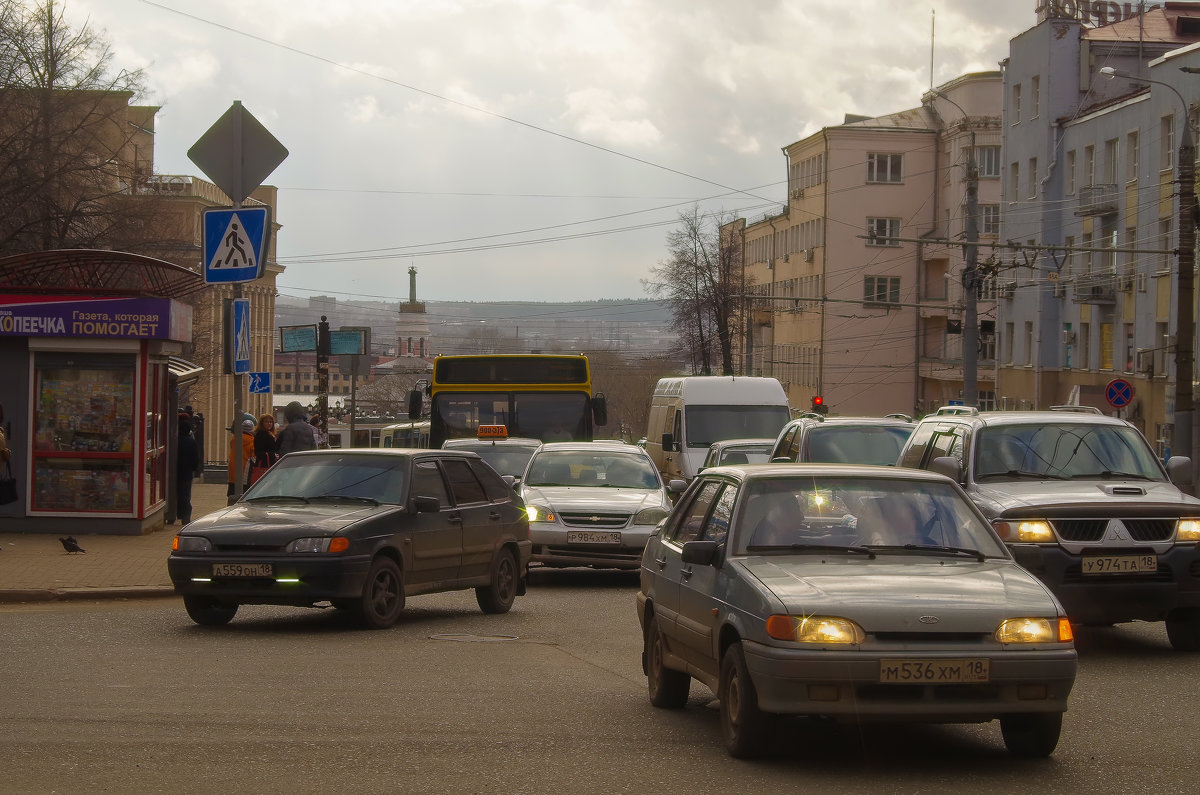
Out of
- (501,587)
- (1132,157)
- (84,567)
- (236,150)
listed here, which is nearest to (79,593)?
(84,567)

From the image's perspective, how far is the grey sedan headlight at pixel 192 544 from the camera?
41.7 ft

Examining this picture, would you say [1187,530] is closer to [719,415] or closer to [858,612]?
[858,612]

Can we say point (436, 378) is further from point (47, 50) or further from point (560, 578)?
point (47, 50)

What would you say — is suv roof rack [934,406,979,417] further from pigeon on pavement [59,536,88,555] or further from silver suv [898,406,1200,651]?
pigeon on pavement [59,536,88,555]

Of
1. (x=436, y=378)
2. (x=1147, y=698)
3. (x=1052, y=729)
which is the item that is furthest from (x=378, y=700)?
(x=436, y=378)

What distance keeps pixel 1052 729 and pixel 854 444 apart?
41.1ft

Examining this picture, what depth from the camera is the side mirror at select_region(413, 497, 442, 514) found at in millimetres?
13656

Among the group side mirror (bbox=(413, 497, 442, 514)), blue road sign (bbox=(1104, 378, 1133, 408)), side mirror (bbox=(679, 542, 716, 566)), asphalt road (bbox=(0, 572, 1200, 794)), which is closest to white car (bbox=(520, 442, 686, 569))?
side mirror (bbox=(413, 497, 442, 514))

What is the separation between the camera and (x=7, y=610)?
14195 mm

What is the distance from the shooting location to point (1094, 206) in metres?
58.0

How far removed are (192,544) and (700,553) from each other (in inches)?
237

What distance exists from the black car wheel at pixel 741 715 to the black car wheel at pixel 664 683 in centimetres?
131

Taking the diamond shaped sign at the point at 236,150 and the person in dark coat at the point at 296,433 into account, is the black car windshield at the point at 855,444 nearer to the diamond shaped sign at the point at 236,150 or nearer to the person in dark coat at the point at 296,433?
the diamond shaped sign at the point at 236,150

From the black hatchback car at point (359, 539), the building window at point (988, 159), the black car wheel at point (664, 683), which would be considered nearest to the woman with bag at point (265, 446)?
the black hatchback car at point (359, 539)
